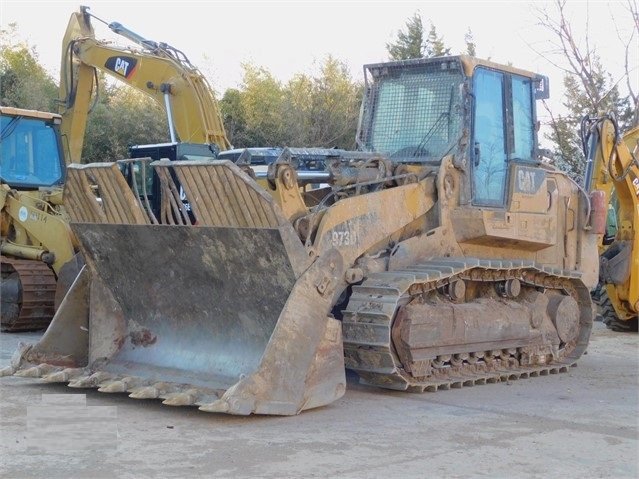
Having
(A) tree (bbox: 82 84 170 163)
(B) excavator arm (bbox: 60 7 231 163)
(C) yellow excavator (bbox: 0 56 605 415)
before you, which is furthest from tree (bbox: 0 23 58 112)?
(C) yellow excavator (bbox: 0 56 605 415)

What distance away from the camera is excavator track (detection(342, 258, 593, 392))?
26.4 ft

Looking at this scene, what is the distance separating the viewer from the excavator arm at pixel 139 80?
14797 mm

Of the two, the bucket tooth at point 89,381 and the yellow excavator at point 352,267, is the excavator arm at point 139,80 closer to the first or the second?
the yellow excavator at point 352,267

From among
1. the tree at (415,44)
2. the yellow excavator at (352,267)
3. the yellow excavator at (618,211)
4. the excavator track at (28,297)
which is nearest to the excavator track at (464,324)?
the yellow excavator at (352,267)

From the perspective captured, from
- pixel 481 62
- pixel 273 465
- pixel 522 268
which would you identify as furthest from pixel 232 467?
pixel 481 62

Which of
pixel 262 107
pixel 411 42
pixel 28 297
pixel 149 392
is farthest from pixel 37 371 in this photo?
pixel 411 42

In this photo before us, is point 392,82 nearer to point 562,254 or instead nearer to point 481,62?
point 481,62

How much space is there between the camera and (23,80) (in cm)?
3566

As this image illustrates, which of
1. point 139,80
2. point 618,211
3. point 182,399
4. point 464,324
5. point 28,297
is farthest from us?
point 139,80

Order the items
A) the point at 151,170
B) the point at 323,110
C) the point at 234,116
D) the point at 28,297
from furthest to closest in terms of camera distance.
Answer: the point at 234,116 → the point at 323,110 → the point at 28,297 → the point at 151,170

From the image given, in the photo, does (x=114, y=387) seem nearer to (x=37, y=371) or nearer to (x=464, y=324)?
(x=37, y=371)

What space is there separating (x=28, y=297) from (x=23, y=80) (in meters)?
25.0

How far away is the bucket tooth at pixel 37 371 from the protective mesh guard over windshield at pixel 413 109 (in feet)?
12.6

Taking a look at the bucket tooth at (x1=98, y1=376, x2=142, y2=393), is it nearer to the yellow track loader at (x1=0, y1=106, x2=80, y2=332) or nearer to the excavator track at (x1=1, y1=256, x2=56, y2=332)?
the yellow track loader at (x1=0, y1=106, x2=80, y2=332)
